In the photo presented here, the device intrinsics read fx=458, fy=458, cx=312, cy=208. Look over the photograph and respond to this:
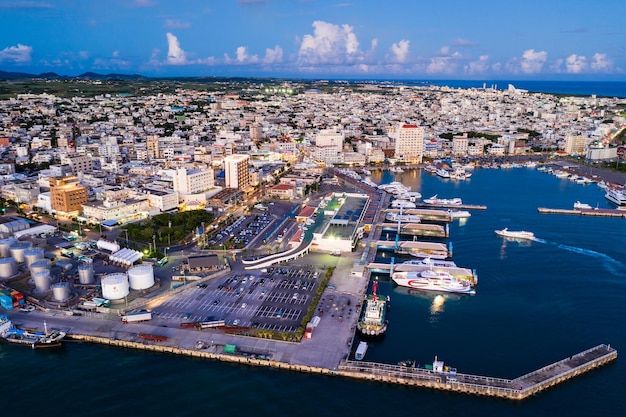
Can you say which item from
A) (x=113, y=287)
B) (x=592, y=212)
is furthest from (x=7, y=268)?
(x=592, y=212)

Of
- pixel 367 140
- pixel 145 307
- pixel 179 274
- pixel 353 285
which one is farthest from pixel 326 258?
pixel 367 140

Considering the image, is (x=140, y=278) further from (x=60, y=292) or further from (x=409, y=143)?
(x=409, y=143)

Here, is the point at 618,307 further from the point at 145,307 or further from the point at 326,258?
the point at 145,307

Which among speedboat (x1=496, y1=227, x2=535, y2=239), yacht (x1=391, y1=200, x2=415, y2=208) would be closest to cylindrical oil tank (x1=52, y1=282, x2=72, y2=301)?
yacht (x1=391, y1=200, x2=415, y2=208)

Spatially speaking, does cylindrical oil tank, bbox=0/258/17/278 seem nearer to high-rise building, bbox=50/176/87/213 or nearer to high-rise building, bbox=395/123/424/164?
high-rise building, bbox=50/176/87/213

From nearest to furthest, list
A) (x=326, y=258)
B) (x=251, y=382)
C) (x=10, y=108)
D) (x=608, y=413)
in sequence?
(x=608, y=413), (x=251, y=382), (x=326, y=258), (x=10, y=108)

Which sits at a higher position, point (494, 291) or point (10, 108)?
point (10, 108)

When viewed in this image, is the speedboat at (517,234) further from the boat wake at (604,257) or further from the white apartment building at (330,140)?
the white apartment building at (330,140)
